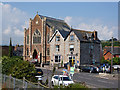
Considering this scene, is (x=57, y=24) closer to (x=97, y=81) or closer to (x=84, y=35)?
(x=84, y=35)

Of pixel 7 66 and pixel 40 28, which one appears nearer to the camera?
pixel 7 66

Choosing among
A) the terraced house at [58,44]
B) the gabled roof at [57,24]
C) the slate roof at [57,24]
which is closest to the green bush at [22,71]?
the terraced house at [58,44]

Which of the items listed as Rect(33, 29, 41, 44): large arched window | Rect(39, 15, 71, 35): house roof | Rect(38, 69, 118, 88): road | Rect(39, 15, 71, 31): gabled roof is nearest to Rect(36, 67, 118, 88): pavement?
Rect(38, 69, 118, 88): road

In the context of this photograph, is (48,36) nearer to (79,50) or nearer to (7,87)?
(79,50)

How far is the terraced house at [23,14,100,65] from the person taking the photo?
154ft

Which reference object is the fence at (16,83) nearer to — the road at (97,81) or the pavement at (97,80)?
the pavement at (97,80)

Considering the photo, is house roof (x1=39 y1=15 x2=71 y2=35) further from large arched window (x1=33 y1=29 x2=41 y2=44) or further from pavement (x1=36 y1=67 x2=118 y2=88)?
pavement (x1=36 y1=67 x2=118 y2=88)

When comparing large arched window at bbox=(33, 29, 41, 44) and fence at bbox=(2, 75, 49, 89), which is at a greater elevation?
large arched window at bbox=(33, 29, 41, 44)

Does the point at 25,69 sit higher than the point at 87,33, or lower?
lower

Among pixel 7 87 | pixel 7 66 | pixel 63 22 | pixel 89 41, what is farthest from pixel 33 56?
pixel 7 87

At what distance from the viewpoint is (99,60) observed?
5334 cm

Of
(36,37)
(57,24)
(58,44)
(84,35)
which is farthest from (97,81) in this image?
(57,24)

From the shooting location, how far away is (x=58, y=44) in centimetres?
5109

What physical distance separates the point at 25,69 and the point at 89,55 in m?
31.4
